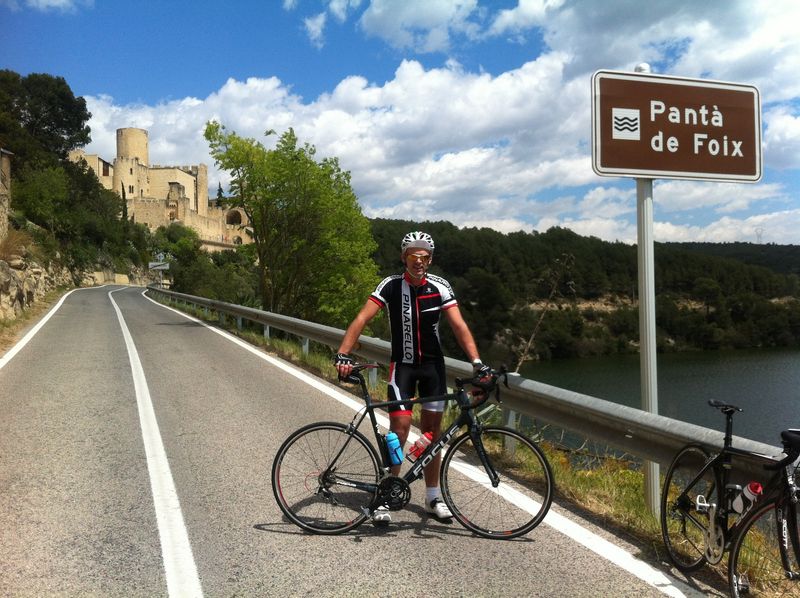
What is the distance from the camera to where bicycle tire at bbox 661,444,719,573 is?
372 centimetres

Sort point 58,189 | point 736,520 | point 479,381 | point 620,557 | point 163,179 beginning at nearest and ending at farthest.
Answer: point 736,520 < point 620,557 < point 479,381 < point 58,189 < point 163,179

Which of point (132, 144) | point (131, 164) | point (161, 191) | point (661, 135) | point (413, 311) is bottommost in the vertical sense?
point (413, 311)

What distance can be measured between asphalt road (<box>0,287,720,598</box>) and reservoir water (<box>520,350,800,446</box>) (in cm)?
1551

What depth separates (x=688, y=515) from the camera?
383 centimetres

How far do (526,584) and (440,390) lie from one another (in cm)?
151

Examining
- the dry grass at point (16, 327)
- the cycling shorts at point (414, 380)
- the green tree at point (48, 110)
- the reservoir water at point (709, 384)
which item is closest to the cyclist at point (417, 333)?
the cycling shorts at point (414, 380)

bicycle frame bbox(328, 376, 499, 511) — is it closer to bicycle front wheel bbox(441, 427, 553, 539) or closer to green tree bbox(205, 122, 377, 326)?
bicycle front wheel bbox(441, 427, 553, 539)

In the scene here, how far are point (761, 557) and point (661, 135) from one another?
2.69 m

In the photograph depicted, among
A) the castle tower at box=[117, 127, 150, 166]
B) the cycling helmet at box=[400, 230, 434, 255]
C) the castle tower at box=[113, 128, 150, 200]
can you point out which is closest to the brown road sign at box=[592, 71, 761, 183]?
the cycling helmet at box=[400, 230, 434, 255]

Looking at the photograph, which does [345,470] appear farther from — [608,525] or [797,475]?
[797,475]

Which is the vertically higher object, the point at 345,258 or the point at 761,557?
the point at 345,258

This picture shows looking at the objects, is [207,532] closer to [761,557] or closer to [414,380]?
[414,380]

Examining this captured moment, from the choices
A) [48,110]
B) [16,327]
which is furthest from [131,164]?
[16,327]

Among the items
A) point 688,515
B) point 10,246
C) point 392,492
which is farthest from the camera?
point 10,246
